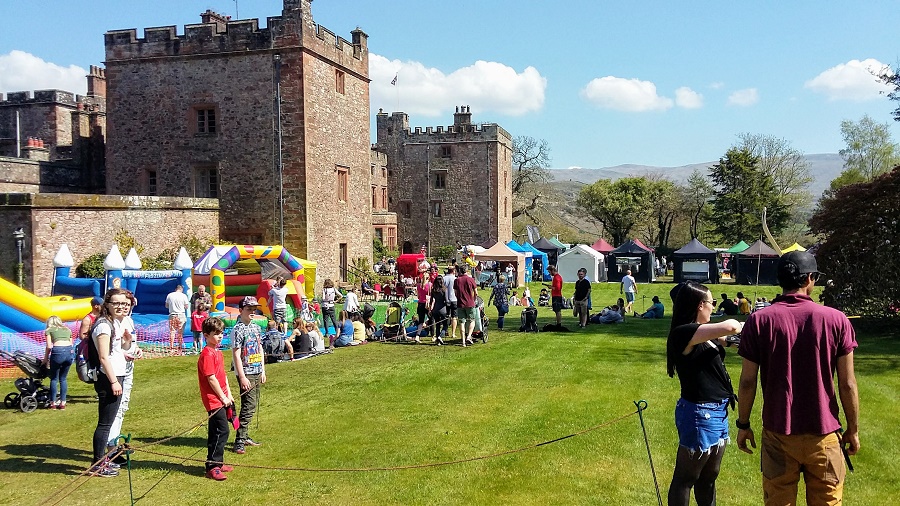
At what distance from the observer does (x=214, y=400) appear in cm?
768

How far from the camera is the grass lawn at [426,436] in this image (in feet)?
23.6

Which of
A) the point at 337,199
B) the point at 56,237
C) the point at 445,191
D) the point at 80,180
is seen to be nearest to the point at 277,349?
the point at 56,237

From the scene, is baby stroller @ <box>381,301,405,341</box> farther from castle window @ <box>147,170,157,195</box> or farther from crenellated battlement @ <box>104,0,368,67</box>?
castle window @ <box>147,170,157,195</box>

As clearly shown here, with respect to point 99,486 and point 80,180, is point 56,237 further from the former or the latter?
point 99,486

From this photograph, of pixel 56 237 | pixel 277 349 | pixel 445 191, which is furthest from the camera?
pixel 445 191

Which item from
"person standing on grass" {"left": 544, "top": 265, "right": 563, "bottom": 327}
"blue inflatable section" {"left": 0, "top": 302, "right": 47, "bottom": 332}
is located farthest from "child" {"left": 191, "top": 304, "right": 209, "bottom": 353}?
"person standing on grass" {"left": 544, "top": 265, "right": 563, "bottom": 327}

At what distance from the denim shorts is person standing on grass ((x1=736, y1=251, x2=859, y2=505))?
1.76 ft

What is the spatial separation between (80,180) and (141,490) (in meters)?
29.8

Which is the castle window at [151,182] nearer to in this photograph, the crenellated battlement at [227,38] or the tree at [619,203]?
the crenellated battlement at [227,38]

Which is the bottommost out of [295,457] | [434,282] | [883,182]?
[295,457]

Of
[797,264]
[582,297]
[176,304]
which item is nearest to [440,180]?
[582,297]

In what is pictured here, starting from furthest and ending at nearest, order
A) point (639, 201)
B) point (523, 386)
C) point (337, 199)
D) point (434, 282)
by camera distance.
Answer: point (639, 201) < point (337, 199) < point (434, 282) < point (523, 386)

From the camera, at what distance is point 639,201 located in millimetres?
71125

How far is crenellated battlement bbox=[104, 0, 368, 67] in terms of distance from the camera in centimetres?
2916
